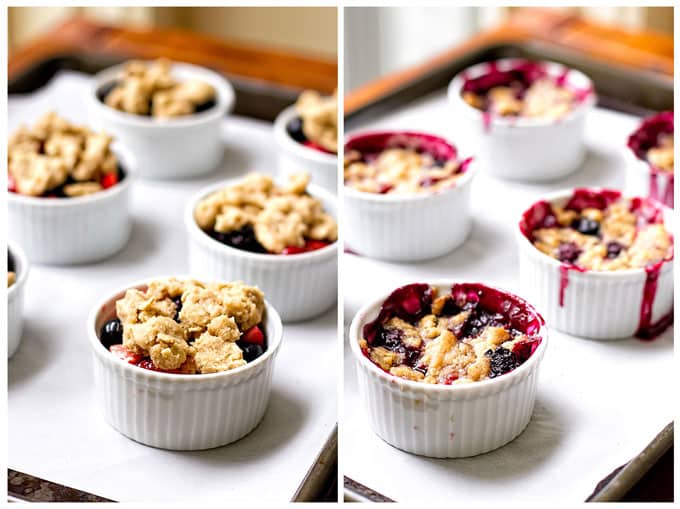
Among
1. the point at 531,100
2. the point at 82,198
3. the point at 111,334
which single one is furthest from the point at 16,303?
the point at 531,100

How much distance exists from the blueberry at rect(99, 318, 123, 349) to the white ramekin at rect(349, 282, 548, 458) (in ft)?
1.05

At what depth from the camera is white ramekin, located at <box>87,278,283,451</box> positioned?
1.47 m

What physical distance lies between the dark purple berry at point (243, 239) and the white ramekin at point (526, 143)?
588 mm

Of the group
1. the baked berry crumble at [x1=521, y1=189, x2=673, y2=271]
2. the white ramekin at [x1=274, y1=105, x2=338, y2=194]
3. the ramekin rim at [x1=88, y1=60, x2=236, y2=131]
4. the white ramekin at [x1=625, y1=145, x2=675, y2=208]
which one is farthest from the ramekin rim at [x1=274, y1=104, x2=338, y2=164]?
the white ramekin at [x1=625, y1=145, x2=675, y2=208]

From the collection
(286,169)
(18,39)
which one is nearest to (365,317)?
(286,169)

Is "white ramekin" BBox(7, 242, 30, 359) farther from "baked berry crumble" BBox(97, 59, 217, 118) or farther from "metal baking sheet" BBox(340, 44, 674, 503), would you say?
"baked berry crumble" BBox(97, 59, 217, 118)

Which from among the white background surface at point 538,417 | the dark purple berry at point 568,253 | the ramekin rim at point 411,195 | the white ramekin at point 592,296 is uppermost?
the ramekin rim at point 411,195

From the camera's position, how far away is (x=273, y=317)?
5.23ft

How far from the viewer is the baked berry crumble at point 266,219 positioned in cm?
183

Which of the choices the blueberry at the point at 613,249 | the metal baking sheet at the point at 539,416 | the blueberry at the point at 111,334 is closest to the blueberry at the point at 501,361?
the metal baking sheet at the point at 539,416

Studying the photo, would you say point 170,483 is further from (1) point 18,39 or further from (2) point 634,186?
(1) point 18,39

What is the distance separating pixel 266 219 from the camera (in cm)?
184

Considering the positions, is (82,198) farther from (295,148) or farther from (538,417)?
(538,417)

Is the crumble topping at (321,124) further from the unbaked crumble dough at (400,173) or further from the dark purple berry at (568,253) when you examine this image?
the dark purple berry at (568,253)
